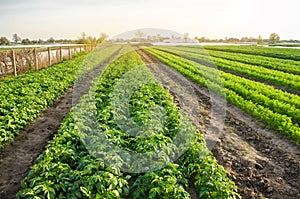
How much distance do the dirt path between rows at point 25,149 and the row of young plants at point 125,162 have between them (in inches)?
25.8

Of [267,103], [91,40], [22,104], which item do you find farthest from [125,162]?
[91,40]

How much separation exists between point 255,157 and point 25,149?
5160 mm

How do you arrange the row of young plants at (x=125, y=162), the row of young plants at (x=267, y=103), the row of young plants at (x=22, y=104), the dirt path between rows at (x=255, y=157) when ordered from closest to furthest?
the row of young plants at (x=125, y=162)
the dirt path between rows at (x=255, y=157)
the row of young plants at (x=22, y=104)
the row of young plants at (x=267, y=103)

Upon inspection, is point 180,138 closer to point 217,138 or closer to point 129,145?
point 129,145

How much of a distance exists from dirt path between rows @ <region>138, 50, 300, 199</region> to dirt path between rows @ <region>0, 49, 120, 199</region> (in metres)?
3.90

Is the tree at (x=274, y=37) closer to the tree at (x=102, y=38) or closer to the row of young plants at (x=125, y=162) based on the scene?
the tree at (x=102, y=38)

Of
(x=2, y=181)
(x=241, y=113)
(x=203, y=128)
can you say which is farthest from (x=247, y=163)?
(x=2, y=181)

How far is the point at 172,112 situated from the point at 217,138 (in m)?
1.31

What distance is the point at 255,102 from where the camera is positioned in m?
10.7

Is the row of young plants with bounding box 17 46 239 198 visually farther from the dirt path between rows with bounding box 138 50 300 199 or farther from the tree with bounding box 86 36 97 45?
the tree with bounding box 86 36 97 45

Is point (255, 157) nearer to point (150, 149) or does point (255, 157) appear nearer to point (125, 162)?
point (150, 149)

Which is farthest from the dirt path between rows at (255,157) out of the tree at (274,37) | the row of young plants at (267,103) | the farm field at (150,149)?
the tree at (274,37)

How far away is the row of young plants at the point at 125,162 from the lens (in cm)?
416

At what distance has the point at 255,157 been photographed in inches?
258
